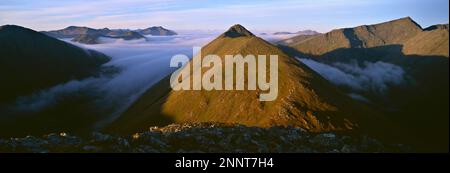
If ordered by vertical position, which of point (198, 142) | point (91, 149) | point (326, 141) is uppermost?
point (91, 149)

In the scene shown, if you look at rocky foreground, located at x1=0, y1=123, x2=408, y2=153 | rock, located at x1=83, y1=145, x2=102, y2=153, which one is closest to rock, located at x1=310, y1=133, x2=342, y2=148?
rocky foreground, located at x1=0, y1=123, x2=408, y2=153

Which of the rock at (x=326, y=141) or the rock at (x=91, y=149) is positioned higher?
the rock at (x=91, y=149)

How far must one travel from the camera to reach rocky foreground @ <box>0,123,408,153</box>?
65.9 meters

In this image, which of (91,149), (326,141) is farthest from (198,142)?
(326,141)

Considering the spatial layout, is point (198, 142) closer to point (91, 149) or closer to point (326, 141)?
point (91, 149)

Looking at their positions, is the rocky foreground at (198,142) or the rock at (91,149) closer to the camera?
the rock at (91,149)

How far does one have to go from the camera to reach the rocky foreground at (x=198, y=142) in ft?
216

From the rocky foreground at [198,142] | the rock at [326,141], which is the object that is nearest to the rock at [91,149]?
the rocky foreground at [198,142]

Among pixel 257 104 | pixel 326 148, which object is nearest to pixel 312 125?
pixel 257 104

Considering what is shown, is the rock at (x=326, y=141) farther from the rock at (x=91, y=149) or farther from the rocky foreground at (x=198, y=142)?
the rock at (x=91, y=149)

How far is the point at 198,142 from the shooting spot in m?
73.8
